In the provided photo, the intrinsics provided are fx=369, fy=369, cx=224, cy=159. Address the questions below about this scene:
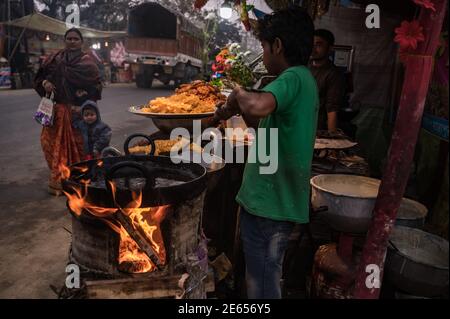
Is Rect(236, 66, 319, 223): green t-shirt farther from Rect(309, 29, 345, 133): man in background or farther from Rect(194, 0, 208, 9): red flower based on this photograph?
Rect(309, 29, 345, 133): man in background

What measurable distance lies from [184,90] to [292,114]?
4181mm

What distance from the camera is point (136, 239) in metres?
2.57

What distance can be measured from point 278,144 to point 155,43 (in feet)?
78.6

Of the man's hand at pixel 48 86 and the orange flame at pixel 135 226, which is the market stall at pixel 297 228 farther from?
the man's hand at pixel 48 86

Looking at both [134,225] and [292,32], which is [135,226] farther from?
[292,32]

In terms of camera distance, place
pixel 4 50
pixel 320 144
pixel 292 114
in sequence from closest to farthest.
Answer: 1. pixel 292 114
2. pixel 320 144
3. pixel 4 50

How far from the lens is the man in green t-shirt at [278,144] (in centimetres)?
208

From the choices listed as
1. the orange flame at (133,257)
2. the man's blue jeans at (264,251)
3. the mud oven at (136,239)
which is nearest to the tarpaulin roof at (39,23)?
the mud oven at (136,239)

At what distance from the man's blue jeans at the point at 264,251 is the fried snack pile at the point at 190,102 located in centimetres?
260

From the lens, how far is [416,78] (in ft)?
7.44

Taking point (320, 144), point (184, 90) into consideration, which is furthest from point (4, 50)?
point (320, 144)

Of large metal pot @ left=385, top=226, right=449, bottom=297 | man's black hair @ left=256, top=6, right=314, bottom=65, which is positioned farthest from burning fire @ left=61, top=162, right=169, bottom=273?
large metal pot @ left=385, top=226, right=449, bottom=297

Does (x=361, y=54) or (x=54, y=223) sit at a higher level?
(x=361, y=54)
